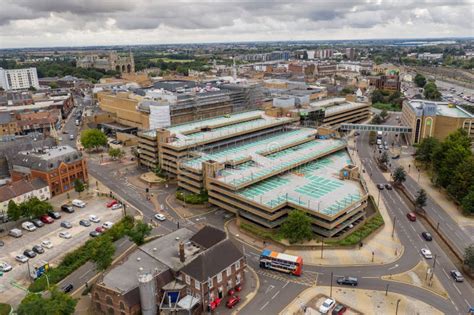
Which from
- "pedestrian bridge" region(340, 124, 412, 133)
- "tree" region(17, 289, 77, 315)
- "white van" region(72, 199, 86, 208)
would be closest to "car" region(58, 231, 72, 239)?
"white van" region(72, 199, 86, 208)

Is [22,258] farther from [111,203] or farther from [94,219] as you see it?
[111,203]

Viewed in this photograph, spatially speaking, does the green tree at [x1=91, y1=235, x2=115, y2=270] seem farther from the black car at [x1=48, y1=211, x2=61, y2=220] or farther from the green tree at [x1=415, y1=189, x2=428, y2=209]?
the green tree at [x1=415, y1=189, x2=428, y2=209]

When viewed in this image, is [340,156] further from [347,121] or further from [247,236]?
[347,121]

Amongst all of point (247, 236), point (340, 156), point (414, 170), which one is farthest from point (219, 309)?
point (414, 170)

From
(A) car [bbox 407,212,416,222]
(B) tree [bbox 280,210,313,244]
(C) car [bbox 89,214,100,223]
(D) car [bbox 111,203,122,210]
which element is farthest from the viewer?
(D) car [bbox 111,203,122,210]

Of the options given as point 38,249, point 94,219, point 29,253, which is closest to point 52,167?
point 94,219
